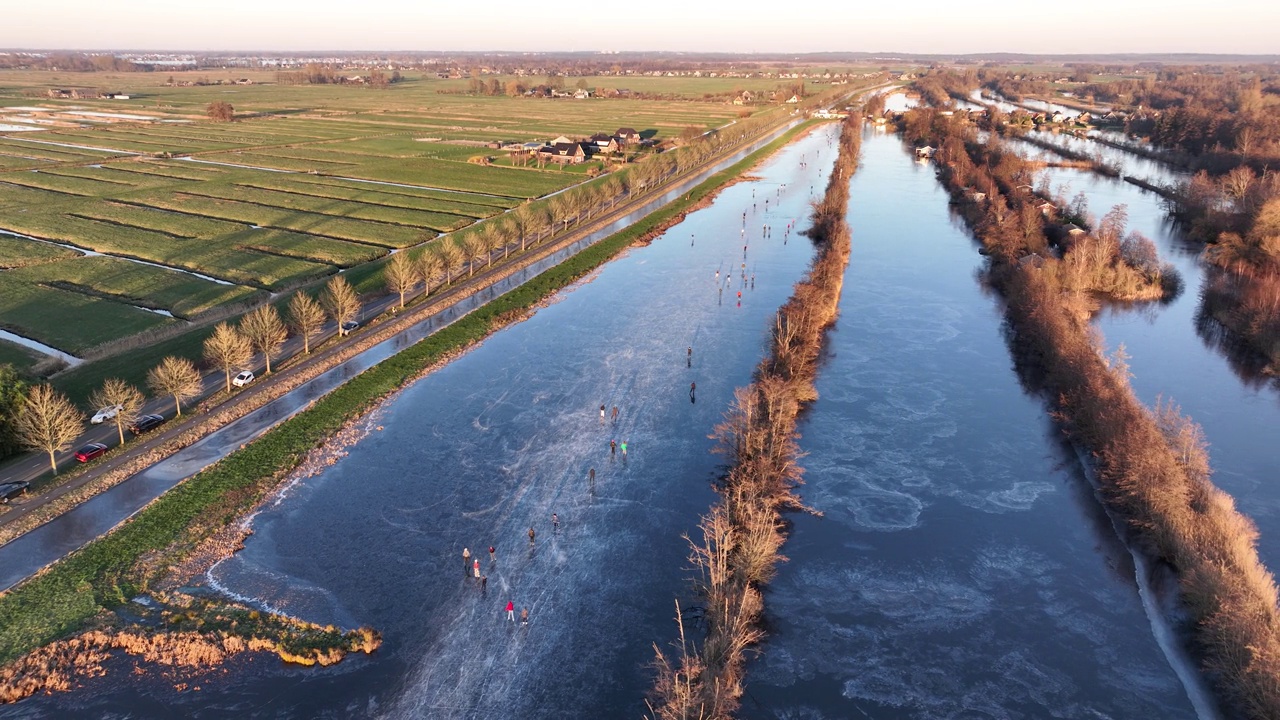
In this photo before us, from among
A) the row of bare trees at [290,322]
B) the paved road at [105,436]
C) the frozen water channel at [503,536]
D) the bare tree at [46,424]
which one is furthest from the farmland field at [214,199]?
the frozen water channel at [503,536]

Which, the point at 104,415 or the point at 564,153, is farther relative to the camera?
the point at 564,153

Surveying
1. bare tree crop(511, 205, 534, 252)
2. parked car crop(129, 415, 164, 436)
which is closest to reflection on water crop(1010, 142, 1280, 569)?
bare tree crop(511, 205, 534, 252)

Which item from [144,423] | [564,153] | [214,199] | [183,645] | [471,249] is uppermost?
[564,153]

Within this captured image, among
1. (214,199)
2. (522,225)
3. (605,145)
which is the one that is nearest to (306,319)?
(522,225)

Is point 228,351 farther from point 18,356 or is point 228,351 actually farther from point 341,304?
point 18,356

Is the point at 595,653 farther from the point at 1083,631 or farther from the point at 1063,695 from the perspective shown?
the point at 1083,631

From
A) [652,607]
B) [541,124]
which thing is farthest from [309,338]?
[541,124]
